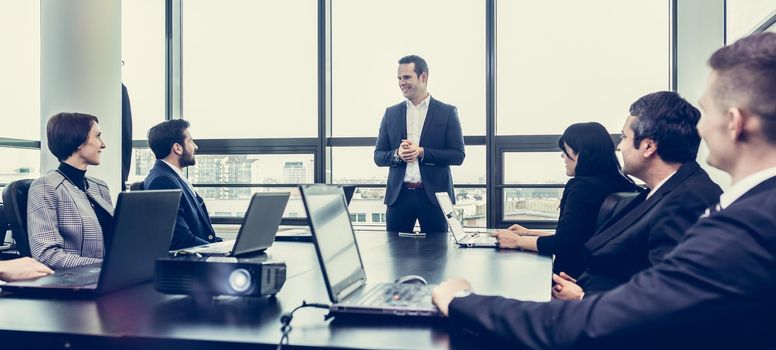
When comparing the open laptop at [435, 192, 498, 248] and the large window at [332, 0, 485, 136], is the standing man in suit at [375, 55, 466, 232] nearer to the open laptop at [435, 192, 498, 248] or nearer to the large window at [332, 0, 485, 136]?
the open laptop at [435, 192, 498, 248]

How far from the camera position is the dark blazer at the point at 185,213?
A: 2.77 metres

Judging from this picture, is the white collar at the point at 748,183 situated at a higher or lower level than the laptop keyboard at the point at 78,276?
higher

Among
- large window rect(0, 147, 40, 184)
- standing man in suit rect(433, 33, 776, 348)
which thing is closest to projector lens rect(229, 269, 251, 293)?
standing man in suit rect(433, 33, 776, 348)

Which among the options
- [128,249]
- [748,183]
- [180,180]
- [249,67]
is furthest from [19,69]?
[748,183]

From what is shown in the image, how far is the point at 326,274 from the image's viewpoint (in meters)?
1.34

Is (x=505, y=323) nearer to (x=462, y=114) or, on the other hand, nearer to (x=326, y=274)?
(x=326, y=274)

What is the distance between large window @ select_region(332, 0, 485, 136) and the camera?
508cm

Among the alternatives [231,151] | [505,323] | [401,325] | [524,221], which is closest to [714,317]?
[505,323]

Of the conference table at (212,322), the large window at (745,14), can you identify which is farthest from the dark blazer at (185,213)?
the large window at (745,14)

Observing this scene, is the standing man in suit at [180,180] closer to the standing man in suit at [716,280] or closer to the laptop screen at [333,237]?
the laptop screen at [333,237]

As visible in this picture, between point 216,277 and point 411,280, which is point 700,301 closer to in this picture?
point 411,280

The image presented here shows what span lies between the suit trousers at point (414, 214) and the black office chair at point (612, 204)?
1.40m

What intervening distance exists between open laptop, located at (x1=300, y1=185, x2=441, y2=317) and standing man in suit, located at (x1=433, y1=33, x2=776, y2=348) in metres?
0.18

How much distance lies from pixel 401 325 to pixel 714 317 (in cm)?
58
